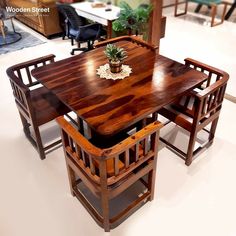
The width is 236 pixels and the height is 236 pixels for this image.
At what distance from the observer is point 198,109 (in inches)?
80.5

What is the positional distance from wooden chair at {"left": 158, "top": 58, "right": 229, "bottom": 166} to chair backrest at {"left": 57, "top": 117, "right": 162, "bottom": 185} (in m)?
0.55

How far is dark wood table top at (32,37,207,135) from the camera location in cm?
174

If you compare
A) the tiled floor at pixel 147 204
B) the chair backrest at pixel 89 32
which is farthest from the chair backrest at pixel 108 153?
the chair backrest at pixel 89 32

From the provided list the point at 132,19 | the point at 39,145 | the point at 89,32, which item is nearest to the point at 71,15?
the point at 89,32

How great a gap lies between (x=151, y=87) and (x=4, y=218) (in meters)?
1.52

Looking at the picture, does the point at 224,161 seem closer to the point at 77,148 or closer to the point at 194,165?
the point at 194,165

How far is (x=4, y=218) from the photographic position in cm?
197

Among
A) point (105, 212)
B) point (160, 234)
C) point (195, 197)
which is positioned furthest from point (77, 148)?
point (195, 197)

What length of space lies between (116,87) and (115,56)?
10.6 inches

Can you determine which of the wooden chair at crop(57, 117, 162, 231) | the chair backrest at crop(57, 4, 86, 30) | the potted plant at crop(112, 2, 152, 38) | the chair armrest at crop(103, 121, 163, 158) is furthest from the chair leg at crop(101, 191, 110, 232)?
the chair backrest at crop(57, 4, 86, 30)

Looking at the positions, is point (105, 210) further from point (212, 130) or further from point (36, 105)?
point (212, 130)

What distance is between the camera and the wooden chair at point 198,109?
205 cm

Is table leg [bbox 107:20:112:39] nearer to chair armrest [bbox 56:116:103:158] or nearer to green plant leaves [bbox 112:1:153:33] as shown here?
green plant leaves [bbox 112:1:153:33]

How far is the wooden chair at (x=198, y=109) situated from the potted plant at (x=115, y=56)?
606 millimetres
